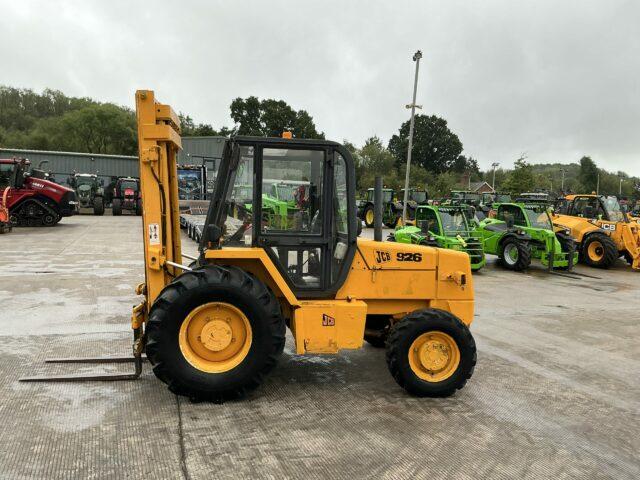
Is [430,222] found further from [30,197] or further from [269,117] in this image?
[269,117]

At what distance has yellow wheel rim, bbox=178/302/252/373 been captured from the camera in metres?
4.39

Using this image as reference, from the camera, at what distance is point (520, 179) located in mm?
41375

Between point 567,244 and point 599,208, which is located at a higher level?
point 599,208

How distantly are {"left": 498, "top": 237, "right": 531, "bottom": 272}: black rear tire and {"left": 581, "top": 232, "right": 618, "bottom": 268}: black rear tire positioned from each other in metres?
2.67

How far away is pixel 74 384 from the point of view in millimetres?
4699

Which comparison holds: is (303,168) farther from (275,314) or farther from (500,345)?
(500,345)

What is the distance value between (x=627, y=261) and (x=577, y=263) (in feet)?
4.68

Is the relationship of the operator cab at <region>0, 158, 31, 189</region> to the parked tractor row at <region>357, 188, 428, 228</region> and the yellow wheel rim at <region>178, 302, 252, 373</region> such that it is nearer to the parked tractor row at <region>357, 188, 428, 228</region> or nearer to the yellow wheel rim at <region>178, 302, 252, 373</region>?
the parked tractor row at <region>357, 188, 428, 228</region>

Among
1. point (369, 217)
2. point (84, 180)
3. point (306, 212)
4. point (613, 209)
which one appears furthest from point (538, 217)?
point (84, 180)

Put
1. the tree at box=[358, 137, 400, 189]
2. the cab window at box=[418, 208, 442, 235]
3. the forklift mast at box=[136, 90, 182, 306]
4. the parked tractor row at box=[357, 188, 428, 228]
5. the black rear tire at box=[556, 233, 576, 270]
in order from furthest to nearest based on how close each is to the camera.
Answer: the tree at box=[358, 137, 400, 189] → the parked tractor row at box=[357, 188, 428, 228] → the black rear tire at box=[556, 233, 576, 270] → the cab window at box=[418, 208, 442, 235] → the forklift mast at box=[136, 90, 182, 306]

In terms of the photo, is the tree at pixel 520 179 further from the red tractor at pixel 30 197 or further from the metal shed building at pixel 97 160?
the red tractor at pixel 30 197

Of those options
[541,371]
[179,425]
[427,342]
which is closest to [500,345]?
[541,371]

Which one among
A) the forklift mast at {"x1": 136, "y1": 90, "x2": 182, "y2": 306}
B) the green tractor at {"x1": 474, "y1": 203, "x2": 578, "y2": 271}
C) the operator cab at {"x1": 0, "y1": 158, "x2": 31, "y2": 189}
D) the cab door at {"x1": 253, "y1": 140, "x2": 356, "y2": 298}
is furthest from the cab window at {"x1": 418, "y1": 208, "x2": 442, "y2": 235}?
the operator cab at {"x1": 0, "y1": 158, "x2": 31, "y2": 189}

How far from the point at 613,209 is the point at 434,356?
13.7 m
